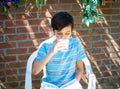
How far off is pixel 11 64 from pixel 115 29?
143 cm

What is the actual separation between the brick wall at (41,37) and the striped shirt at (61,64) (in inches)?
36.0

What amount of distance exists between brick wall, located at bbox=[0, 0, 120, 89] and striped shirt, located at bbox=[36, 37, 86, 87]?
91 centimetres

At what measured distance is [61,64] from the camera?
9.09 ft

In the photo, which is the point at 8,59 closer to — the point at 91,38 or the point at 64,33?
the point at 91,38

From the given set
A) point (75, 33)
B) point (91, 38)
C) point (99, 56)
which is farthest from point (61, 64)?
point (99, 56)

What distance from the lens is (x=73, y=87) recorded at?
2795 millimetres

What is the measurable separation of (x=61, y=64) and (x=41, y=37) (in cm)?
108

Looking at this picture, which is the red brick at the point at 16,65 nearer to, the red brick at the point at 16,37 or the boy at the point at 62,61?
the red brick at the point at 16,37

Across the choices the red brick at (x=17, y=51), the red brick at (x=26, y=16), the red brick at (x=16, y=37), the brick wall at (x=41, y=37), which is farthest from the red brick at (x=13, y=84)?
the red brick at (x=26, y=16)

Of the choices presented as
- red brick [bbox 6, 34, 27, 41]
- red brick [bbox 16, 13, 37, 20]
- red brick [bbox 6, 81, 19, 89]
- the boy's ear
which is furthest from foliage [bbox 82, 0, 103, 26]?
red brick [bbox 6, 81, 19, 89]

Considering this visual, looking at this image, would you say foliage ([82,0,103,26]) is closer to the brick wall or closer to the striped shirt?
the brick wall

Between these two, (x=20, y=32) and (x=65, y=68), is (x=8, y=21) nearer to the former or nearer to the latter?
(x=20, y=32)

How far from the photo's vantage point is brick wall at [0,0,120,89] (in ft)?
12.0

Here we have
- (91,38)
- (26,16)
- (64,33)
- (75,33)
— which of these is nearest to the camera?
(64,33)
